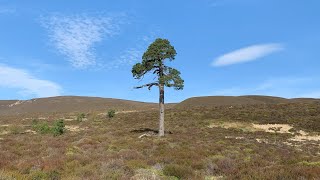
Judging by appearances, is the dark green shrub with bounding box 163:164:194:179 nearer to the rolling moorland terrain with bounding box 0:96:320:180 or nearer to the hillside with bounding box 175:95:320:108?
the rolling moorland terrain with bounding box 0:96:320:180

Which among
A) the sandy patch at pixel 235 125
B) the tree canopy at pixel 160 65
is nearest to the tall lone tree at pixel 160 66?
the tree canopy at pixel 160 65

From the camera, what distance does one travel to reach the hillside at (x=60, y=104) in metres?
113

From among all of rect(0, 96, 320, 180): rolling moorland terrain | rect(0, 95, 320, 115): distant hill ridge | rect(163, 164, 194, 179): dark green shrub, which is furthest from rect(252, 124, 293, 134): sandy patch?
rect(0, 95, 320, 115): distant hill ridge

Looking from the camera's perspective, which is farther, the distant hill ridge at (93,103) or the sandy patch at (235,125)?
the distant hill ridge at (93,103)

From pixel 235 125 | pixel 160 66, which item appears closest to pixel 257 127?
pixel 235 125

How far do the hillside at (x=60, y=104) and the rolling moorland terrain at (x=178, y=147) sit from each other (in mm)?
34926

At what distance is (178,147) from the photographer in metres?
22.2

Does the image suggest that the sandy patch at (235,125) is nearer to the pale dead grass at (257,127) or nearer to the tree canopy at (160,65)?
the pale dead grass at (257,127)

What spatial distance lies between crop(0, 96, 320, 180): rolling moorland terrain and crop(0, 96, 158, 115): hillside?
1375 inches

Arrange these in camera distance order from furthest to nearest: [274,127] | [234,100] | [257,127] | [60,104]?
1. [60,104]
2. [234,100]
3. [257,127]
4. [274,127]

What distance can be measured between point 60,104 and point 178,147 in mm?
107651

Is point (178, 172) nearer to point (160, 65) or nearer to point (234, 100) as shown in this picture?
point (160, 65)

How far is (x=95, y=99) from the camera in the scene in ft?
433

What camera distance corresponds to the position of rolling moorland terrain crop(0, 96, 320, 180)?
11.6 meters
